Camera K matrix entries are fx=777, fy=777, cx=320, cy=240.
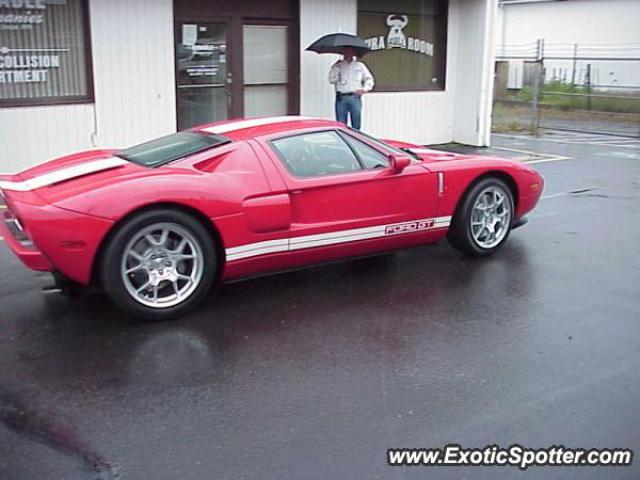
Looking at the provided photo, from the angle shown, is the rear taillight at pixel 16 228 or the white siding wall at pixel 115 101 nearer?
the rear taillight at pixel 16 228

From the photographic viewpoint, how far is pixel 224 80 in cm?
1219

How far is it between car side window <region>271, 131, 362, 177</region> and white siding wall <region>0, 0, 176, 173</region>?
18.9 feet

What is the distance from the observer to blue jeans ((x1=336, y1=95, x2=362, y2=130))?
40.9 feet

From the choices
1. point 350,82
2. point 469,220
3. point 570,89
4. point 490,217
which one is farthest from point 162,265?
point 570,89

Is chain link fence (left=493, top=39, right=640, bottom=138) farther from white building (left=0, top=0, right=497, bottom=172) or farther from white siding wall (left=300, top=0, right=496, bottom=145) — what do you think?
white building (left=0, top=0, right=497, bottom=172)

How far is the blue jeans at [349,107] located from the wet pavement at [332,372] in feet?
20.1

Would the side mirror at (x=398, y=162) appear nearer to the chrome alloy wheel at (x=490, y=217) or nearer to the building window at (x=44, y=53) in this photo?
the chrome alloy wheel at (x=490, y=217)

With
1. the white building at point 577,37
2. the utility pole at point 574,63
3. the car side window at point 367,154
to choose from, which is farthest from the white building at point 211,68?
the white building at point 577,37

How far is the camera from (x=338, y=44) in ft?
39.1

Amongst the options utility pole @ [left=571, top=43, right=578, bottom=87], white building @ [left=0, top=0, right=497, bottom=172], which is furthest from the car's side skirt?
utility pole @ [left=571, top=43, right=578, bottom=87]

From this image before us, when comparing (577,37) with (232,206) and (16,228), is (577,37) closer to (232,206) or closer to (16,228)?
(232,206)

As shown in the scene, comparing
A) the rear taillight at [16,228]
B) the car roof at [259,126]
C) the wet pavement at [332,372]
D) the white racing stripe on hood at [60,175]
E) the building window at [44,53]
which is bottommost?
the wet pavement at [332,372]

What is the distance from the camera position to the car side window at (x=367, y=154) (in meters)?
6.08

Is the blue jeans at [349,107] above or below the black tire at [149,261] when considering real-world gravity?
above
